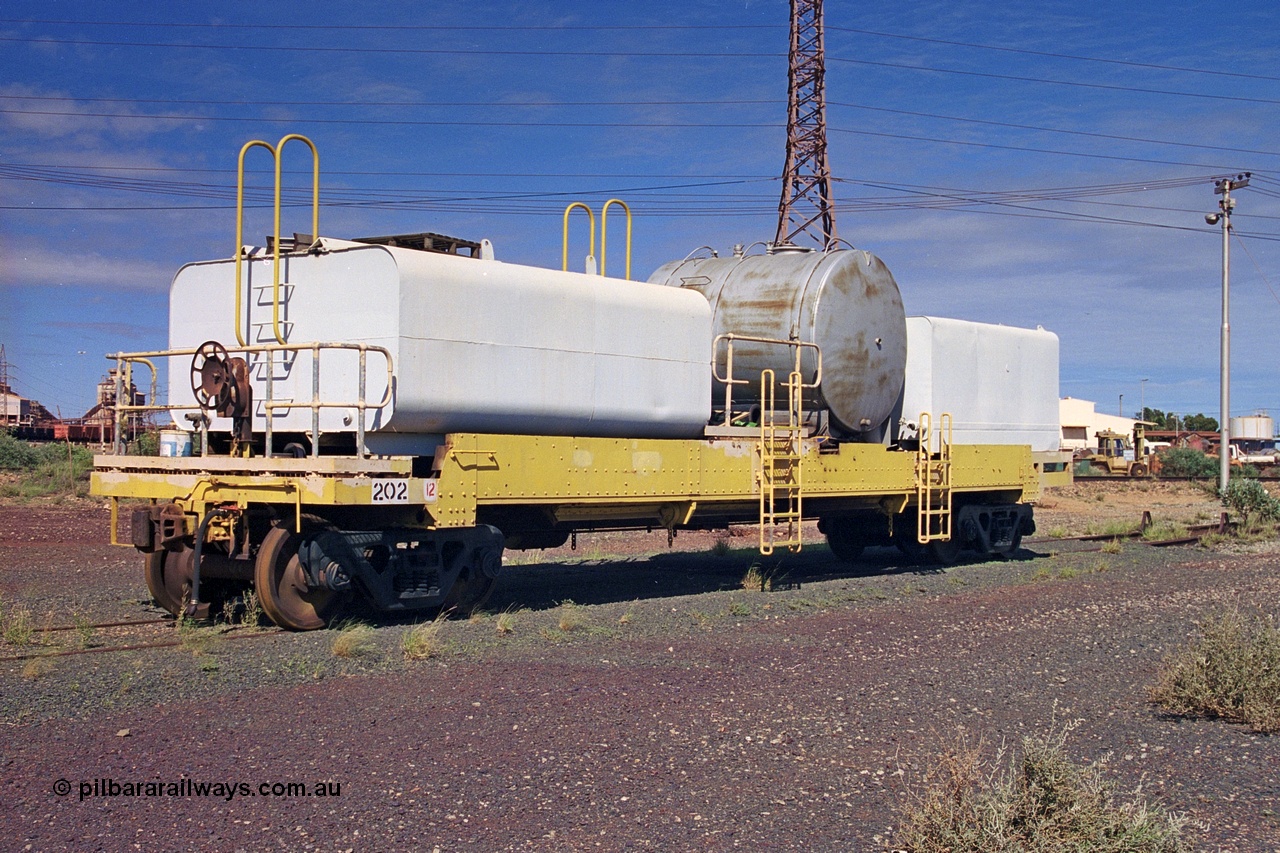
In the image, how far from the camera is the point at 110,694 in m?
7.25

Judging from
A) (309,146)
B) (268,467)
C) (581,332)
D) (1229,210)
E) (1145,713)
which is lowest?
(1145,713)

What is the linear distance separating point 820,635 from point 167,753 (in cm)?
562

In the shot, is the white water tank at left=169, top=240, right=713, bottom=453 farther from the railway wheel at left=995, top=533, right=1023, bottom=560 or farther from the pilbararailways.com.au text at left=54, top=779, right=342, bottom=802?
the railway wheel at left=995, top=533, right=1023, bottom=560

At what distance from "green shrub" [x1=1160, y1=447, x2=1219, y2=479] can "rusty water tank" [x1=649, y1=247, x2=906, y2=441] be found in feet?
142

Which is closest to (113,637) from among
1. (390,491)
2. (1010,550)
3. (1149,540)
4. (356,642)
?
(356,642)

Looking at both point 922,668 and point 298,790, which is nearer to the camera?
point 298,790

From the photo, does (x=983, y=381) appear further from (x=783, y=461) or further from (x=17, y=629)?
(x=17, y=629)

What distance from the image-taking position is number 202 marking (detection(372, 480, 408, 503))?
31.8 ft

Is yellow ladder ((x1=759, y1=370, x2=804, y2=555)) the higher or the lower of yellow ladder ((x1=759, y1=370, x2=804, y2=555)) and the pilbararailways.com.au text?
the higher

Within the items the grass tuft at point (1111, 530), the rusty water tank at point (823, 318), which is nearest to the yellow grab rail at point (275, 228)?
the rusty water tank at point (823, 318)

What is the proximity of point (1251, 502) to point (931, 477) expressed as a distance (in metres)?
11.5

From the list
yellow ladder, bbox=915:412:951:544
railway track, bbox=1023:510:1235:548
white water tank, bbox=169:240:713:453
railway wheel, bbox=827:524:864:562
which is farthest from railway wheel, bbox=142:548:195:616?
railway track, bbox=1023:510:1235:548

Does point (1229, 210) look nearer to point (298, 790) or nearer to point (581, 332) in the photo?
point (581, 332)

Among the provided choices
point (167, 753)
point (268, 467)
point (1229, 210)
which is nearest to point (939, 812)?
point (167, 753)
